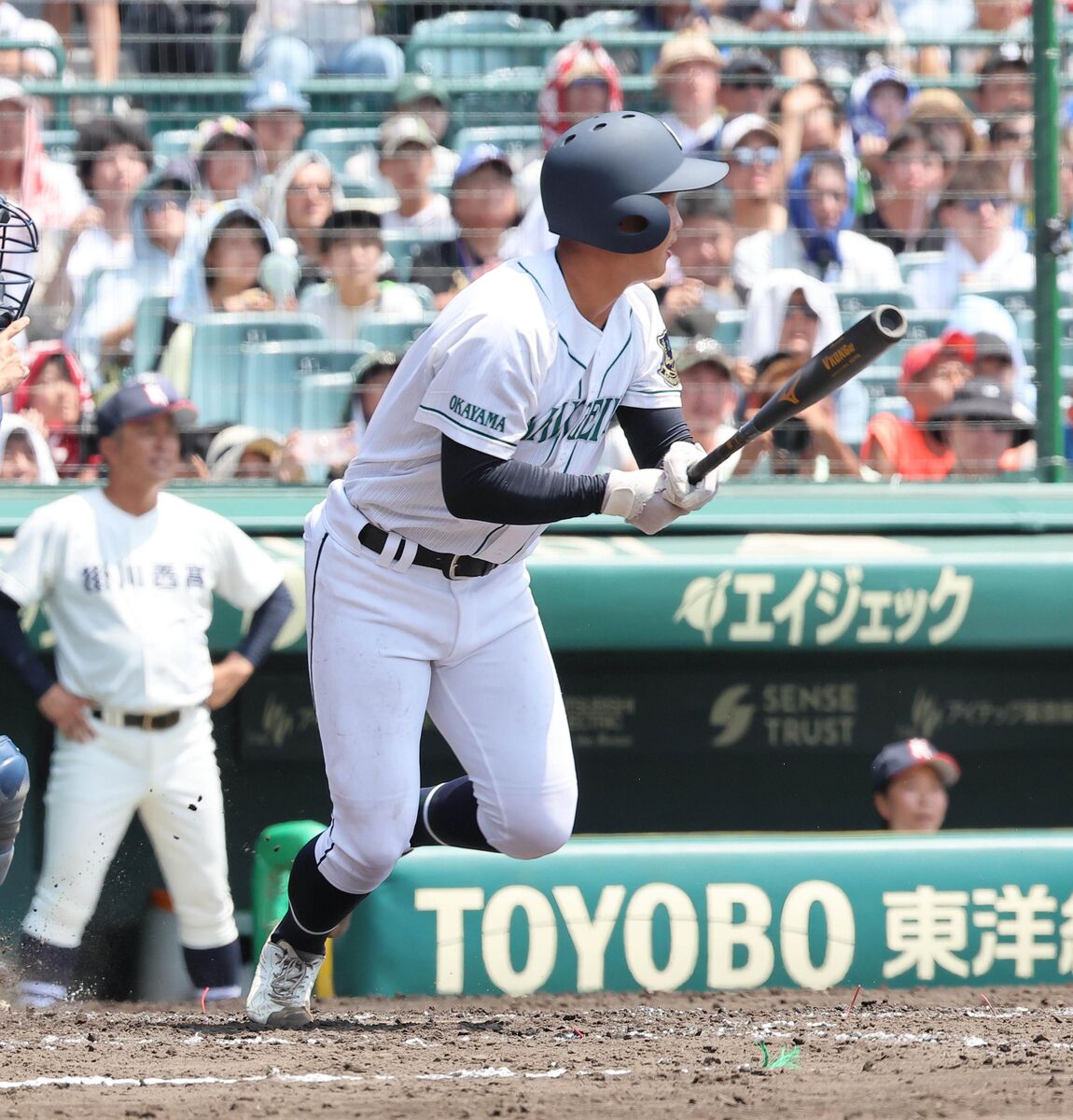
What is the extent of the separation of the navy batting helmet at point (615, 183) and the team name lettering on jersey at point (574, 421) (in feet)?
1.03

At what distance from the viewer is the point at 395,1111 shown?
298cm

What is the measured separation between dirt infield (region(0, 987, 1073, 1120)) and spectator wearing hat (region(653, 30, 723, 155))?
3164 mm

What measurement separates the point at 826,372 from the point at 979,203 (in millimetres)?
2738

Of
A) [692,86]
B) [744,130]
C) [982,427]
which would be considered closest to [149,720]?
[982,427]

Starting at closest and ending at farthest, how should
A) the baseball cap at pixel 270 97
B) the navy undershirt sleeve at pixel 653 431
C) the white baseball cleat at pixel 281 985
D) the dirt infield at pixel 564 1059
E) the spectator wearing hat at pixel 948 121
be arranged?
1. the dirt infield at pixel 564 1059
2. the navy undershirt sleeve at pixel 653 431
3. the white baseball cleat at pixel 281 985
4. the spectator wearing hat at pixel 948 121
5. the baseball cap at pixel 270 97

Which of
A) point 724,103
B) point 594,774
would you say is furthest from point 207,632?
point 724,103

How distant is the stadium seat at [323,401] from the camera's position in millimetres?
5305

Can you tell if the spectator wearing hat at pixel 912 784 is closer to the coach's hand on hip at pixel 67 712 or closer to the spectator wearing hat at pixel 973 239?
A: the spectator wearing hat at pixel 973 239

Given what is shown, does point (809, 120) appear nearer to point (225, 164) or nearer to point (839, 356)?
point (225, 164)

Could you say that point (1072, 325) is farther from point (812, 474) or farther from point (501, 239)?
point (501, 239)

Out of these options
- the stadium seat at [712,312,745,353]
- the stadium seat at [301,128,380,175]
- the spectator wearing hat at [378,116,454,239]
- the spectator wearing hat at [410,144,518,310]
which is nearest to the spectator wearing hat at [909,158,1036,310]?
the stadium seat at [712,312,745,353]

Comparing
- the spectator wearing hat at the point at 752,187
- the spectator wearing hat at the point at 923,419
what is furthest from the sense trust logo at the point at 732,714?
the spectator wearing hat at the point at 752,187

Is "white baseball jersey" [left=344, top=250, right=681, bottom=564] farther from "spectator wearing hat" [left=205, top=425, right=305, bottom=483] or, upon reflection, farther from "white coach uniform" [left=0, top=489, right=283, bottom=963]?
"spectator wearing hat" [left=205, top=425, right=305, bottom=483]

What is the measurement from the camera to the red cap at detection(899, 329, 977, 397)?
5.43 m
